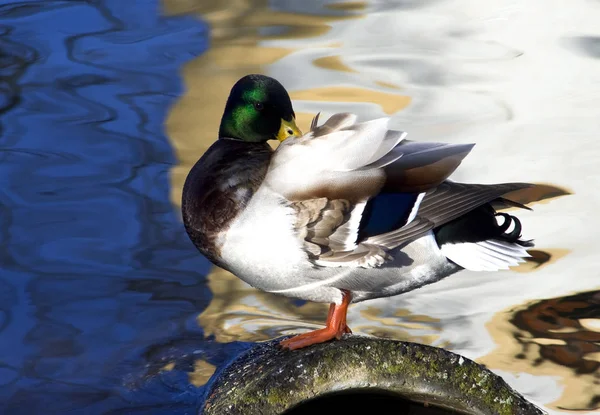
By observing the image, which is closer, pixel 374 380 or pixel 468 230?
pixel 374 380

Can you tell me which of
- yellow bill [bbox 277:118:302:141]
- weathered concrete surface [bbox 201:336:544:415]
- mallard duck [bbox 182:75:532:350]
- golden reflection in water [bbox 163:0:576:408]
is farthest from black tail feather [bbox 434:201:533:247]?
golden reflection in water [bbox 163:0:576:408]

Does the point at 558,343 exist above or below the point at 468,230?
below

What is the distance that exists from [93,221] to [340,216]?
3.06 meters

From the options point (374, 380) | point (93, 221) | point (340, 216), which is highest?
point (340, 216)

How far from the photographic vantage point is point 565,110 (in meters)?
7.02

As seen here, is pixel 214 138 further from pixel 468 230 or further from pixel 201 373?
pixel 468 230

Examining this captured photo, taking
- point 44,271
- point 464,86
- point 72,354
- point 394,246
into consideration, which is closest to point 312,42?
point 464,86

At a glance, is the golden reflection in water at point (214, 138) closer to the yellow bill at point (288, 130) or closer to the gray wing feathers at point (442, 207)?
→ the yellow bill at point (288, 130)

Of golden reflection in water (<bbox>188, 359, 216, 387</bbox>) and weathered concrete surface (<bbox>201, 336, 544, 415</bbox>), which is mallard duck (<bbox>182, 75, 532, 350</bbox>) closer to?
weathered concrete surface (<bbox>201, 336, 544, 415</bbox>)

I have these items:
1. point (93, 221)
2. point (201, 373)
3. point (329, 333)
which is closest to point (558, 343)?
point (201, 373)

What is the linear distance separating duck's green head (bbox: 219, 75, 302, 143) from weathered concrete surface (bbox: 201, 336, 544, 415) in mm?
858

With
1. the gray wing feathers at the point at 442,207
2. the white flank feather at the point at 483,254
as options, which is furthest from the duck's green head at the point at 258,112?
the white flank feather at the point at 483,254

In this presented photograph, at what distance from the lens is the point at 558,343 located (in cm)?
482

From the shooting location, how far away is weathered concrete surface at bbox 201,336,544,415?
9.98 ft
